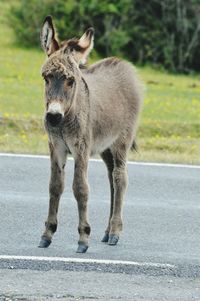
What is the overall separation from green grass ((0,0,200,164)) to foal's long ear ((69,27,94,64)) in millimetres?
5001

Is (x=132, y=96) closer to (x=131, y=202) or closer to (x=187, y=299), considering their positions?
(x=131, y=202)

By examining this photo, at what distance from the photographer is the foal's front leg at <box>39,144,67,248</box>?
9109 mm

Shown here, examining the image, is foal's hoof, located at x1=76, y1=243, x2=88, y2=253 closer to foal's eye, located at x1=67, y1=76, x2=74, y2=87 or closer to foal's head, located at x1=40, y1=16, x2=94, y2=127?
foal's head, located at x1=40, y1=16, x2=94, y2=127

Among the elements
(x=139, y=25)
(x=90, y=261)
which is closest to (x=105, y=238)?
(x=90, y=261)

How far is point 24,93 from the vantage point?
65.1 ft

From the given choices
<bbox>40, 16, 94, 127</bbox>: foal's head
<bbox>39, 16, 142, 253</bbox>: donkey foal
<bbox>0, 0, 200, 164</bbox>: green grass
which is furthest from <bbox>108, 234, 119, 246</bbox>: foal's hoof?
<bbox>0, 0, 200, 164</bbox>: green grass

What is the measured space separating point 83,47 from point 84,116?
1.86 feet

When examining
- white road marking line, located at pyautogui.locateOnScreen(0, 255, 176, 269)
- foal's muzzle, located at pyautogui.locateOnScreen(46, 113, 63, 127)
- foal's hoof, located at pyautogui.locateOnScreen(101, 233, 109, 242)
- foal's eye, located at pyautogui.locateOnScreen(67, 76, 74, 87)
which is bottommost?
foal's hoof, located at pyautogui.locateOnScreen(101, 233, 109, 242)

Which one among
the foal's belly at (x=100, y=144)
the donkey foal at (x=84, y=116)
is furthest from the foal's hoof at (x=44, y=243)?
the foal's belly at (x=100, y=144)

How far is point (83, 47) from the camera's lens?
29.5 feet

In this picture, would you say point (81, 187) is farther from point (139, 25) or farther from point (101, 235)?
point (139, 25)

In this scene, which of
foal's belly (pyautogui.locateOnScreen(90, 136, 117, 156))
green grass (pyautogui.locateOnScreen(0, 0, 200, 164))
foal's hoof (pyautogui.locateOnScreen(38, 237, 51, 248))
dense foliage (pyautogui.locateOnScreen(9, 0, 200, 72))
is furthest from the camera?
dense foliage (pyautogui.locateOnScreen(9, 0, 200, 72))

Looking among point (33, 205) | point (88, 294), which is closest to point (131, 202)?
point (33, 205)

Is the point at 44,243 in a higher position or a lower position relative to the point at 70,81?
lower
